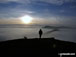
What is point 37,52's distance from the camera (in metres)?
11.2

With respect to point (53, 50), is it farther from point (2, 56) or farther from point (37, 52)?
point (2, 56)

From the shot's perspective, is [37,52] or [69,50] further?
[69,50]

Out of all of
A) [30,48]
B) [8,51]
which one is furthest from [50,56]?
[8,51]

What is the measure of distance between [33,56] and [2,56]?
11.0ft

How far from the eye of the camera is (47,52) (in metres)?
11.3

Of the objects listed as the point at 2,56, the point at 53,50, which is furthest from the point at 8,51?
the point at 53,50

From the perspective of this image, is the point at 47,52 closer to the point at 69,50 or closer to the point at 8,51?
the point at 69,50

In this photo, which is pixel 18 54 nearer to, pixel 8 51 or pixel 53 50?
pixel 8 51

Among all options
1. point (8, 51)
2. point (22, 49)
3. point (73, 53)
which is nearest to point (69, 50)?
point (73, 53)

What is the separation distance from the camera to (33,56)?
10812mm

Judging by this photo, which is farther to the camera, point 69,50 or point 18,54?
point 69,50

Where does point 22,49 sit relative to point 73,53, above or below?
above

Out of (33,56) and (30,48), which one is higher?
(30,48)

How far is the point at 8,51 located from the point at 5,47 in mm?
818
